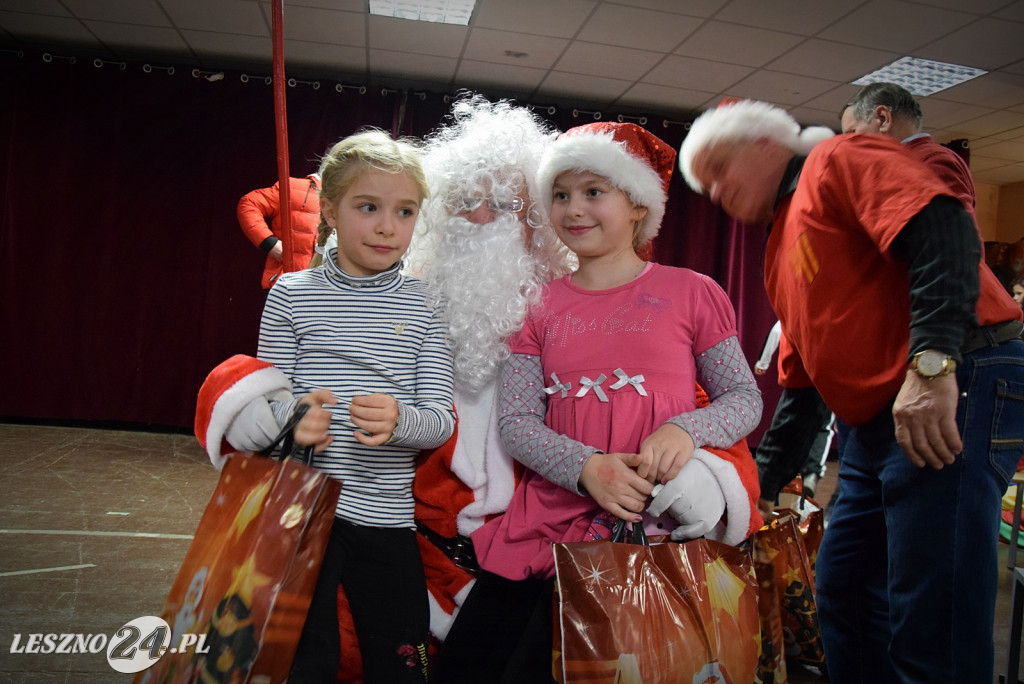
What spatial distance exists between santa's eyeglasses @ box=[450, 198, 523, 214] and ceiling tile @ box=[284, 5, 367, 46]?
367cm

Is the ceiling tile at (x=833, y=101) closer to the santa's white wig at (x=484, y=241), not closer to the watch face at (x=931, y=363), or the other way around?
the santa's white wig at (x=484, y=241)

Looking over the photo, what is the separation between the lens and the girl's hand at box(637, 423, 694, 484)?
120 centimetres

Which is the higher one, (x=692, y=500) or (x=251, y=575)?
(x=692, y=500)

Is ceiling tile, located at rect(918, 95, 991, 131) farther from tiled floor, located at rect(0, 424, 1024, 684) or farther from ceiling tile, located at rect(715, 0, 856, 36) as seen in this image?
tiled floor, located at rect(0, 424, 1024, 684)

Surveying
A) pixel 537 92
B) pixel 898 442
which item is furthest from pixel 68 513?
pixel 537 92

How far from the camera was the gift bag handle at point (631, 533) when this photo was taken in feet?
3.89

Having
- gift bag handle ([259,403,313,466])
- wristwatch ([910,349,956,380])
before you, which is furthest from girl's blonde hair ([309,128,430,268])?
wristwatch ([910,349,956,380])

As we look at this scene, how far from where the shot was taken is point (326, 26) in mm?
4871

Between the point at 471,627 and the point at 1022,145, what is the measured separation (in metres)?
7.61

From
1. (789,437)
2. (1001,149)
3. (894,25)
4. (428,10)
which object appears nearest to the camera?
(789,437)

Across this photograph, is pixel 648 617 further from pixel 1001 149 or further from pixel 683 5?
pixel 1001 149

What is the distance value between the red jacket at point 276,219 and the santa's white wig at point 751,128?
115 inches

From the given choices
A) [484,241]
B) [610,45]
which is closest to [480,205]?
[484,241]

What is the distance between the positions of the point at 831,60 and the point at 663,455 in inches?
188
